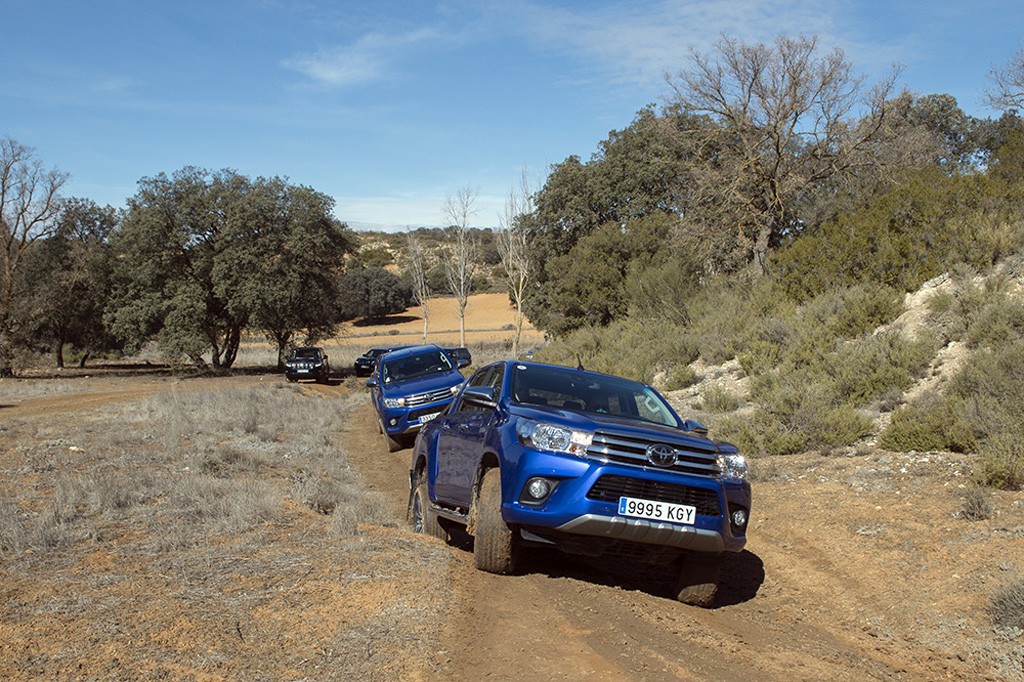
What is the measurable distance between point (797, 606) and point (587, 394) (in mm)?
2536

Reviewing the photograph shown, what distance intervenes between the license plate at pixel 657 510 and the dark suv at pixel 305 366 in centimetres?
3153

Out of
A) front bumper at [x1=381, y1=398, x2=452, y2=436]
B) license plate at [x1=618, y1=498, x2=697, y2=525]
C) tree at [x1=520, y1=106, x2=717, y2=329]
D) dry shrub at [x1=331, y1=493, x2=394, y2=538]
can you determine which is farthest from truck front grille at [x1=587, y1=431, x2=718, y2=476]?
tree at [x1=520, y1=106, x2=717, y2=329]

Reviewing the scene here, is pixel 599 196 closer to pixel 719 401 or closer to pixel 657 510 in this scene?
pixel 719 401

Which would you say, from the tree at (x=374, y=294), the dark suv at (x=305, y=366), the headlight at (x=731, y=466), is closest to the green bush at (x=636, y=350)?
the headlight at (x=731, y=466)

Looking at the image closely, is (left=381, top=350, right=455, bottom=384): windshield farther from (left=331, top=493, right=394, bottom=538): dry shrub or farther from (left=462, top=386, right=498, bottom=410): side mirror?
(left=462, top=386, right=498, bottom=410): side mirror

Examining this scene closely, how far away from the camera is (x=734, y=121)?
2381cm

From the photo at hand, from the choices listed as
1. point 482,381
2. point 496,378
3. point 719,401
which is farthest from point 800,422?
point 496,378

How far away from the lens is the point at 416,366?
1606 cm

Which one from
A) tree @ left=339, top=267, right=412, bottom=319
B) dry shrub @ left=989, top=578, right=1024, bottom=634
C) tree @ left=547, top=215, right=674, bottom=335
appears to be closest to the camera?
dry shrub @ left=989, top=578, right=1024, bottom=634

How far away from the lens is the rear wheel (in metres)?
5.95

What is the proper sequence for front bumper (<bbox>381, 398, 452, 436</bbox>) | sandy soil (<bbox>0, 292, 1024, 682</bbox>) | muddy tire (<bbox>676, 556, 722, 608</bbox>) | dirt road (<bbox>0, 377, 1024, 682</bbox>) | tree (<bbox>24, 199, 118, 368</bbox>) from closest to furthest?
sandy soil (<bbox>0, 292, 1024, 682</bbox>) → dirt road (<bbox>0, 377, 1024, 682</bbox>) → muddy tire (<bbox>676, 556, 722, 608</bbox>) → front bumper (<bbox>381, 398, 452, 436</bbox>) → tree (<bbox>24, 199, 118, 368</bbox>)

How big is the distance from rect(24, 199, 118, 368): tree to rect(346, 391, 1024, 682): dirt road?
4235 centimetres

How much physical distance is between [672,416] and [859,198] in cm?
1744

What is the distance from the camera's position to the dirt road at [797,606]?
4.78 meters
